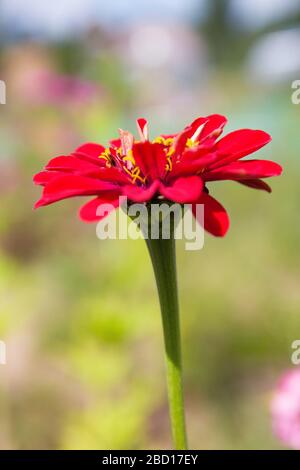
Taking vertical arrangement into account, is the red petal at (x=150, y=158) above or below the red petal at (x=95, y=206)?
above

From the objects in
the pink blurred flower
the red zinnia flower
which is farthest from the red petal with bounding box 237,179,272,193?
the pink blurred flower

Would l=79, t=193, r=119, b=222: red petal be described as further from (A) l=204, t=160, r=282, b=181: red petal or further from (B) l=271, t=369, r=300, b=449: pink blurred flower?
(B) l=271, t=369, r=300, b=449: pink blurred flower

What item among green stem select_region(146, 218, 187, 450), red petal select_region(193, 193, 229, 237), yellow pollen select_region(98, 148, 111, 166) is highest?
yellow pollen select_region(98, 148, 111, 166)

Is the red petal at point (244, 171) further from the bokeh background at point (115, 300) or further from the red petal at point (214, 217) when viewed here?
the bokeh background at point (115, 300)

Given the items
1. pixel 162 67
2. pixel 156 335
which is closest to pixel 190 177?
pixel 156 335

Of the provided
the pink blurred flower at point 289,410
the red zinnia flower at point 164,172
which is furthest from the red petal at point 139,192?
the pink blurred flower at point 289,410

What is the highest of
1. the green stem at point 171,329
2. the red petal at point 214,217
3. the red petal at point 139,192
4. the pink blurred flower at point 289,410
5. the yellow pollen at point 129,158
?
the yellow pollen at point 129,158
